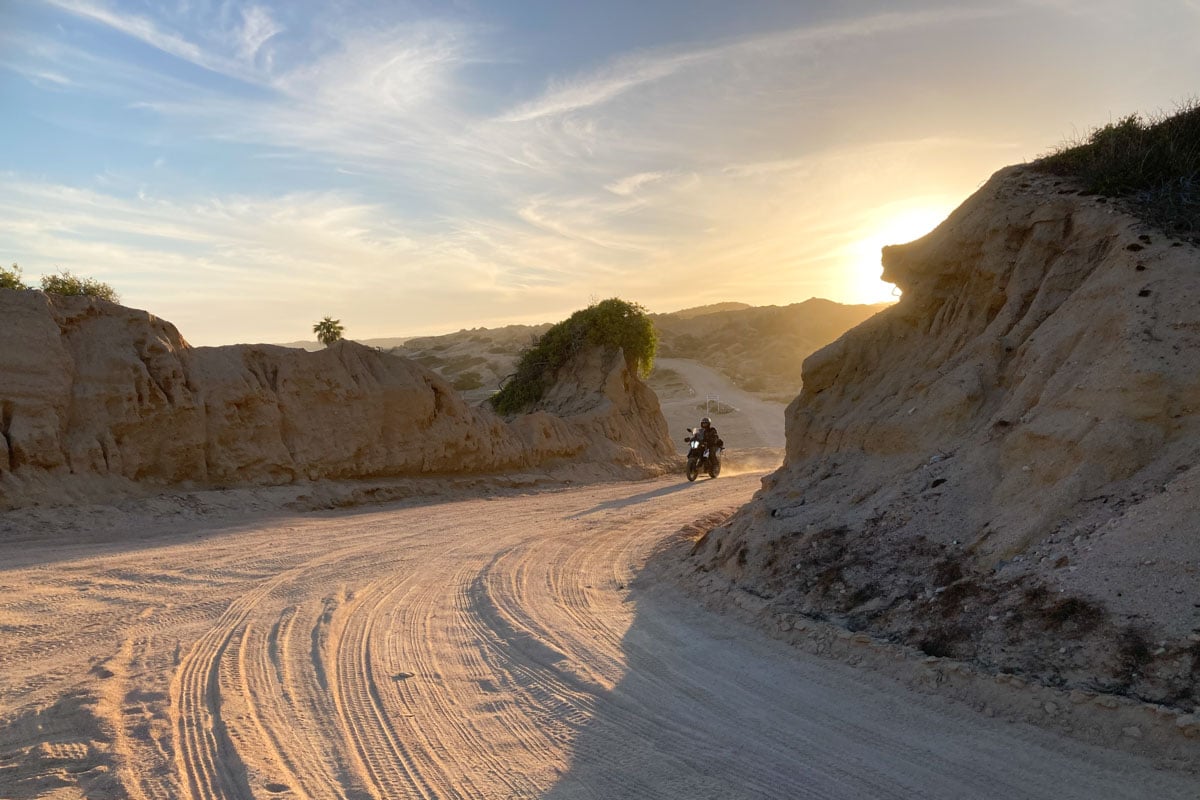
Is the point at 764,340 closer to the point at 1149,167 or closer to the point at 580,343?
the point at 580,343

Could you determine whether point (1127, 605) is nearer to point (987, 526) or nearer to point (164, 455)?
point (987, 526)

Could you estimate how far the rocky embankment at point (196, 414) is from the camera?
12.1 metres

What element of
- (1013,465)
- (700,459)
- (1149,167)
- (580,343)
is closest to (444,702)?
(1013,465)

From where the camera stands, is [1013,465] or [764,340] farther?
[764,340]

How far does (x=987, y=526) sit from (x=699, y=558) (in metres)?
3.53

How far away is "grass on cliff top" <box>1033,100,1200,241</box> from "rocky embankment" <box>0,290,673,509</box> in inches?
522

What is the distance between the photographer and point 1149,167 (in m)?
9.17

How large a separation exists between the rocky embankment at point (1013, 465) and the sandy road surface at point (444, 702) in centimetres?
86

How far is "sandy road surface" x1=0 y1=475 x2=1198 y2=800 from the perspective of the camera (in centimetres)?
433

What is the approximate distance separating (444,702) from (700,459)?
58.4 ft

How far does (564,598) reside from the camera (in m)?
8.49

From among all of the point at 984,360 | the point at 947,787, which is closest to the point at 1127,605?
the point at 947,787

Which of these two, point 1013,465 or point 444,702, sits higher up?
point 1013,465

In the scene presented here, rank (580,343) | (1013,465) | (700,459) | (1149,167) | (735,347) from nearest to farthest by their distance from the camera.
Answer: (1013,465) < (1149,167) < (700,459) < (580,343) < (735,347)
